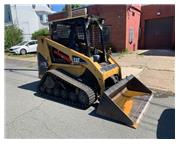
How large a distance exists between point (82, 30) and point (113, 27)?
37.8ft

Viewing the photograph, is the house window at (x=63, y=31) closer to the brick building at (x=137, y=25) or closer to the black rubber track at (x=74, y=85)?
the black rubber track at (x=74, y=85)

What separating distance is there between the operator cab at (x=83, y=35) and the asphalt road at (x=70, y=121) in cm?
172

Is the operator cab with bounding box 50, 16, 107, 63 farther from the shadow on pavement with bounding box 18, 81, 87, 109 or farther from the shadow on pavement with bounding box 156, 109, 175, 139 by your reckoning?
the shadow on pavement with bounding box 156, 109, 175, 139

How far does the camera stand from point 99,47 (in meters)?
6.08

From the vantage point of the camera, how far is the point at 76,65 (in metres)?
5.31

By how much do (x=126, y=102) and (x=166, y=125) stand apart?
4.03ft

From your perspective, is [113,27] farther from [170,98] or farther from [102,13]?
[170,98]

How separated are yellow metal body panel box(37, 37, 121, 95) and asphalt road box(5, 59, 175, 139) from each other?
901 millimetres

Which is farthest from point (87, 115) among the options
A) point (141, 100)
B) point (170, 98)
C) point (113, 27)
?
point (113, 27)

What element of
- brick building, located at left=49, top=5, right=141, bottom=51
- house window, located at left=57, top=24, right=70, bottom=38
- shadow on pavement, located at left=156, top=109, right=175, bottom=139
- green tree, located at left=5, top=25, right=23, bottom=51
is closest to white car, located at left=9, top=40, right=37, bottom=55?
green tree, located at left=5, top=25, right=23, bottom=51

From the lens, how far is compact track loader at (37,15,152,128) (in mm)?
4848

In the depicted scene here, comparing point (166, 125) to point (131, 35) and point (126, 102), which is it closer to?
point (126, 102)

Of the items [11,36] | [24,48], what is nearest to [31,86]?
[24,48]
